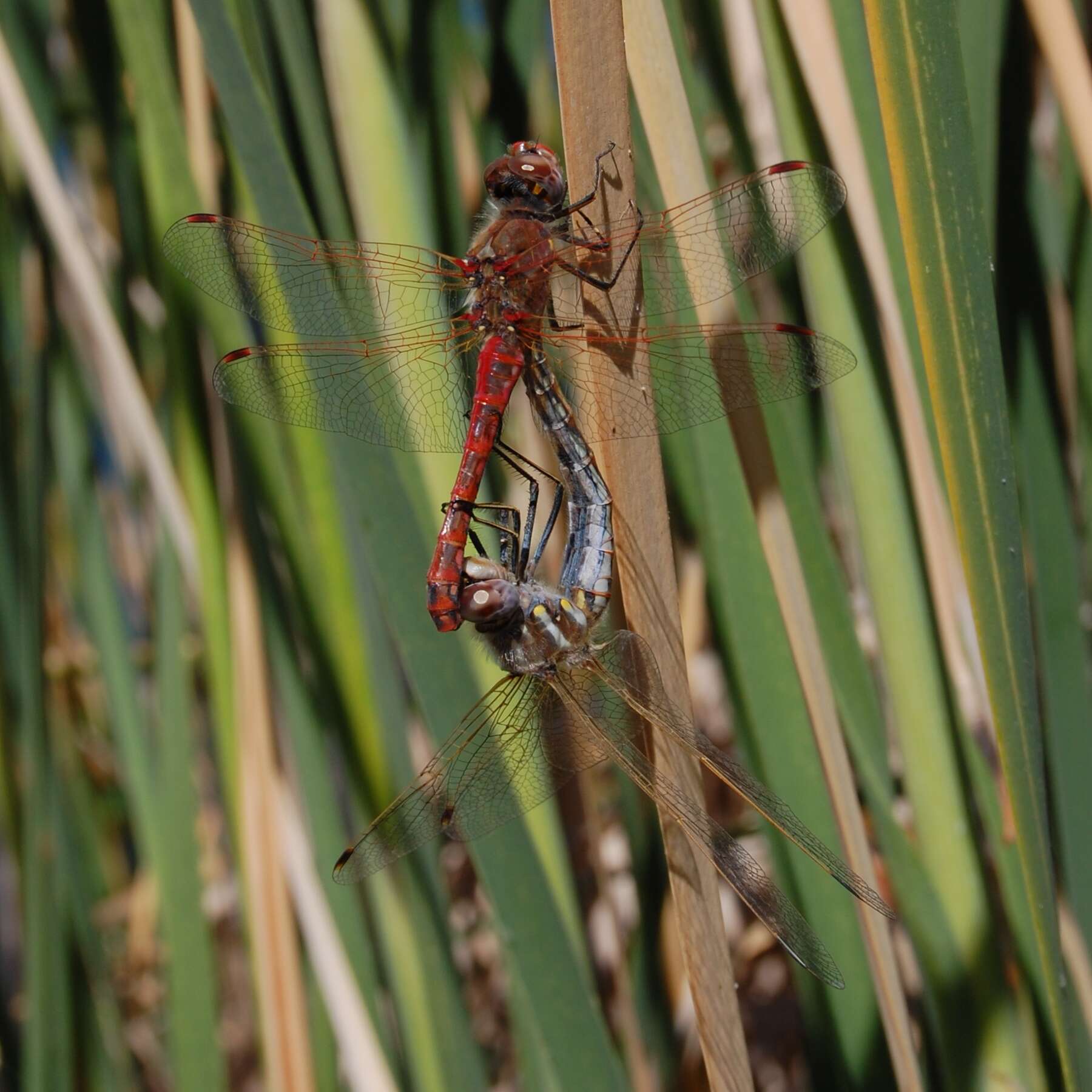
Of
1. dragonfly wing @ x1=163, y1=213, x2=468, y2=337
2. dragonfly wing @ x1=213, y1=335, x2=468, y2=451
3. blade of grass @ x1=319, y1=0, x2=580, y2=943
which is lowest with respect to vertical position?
dragonfly wing @ x1=213, y1=335, x2=468, y2=451

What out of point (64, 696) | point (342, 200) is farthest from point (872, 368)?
point (64, 696)

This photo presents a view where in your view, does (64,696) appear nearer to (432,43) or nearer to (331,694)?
(331,694)

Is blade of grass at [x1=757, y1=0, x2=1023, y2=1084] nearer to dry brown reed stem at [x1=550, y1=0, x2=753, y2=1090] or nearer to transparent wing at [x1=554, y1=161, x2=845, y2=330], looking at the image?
transparent wing at [x1=554, y1=161, x2=845, y2=330]

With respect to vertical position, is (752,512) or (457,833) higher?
(752,512)

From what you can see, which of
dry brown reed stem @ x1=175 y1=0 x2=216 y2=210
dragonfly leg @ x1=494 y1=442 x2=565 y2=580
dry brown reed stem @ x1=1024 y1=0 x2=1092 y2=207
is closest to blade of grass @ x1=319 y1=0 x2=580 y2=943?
dragonfly leg @ x1=494 y1=442 x2=565 y2=580

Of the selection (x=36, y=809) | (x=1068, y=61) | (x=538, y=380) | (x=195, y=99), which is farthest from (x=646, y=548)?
(x=36, y=809)

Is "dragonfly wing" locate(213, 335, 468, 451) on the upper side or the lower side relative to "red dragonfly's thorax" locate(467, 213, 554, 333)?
lower

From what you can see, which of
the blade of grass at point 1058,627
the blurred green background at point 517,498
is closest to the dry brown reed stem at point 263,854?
the blurred green background at point 517,498
